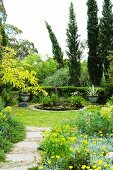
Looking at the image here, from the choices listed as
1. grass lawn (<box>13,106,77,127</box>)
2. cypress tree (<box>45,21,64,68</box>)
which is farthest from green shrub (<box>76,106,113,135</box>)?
cypress tree (<box>45,21,64,68</box>)

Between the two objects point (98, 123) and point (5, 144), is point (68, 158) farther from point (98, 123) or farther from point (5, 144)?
point (98, 123)

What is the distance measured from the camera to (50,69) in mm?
26203

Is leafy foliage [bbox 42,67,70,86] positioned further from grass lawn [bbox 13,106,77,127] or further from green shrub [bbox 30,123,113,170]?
green shrub [bbox 30,123,113,170]

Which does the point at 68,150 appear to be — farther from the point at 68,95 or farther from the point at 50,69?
the point at 50,69

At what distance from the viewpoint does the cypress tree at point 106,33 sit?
22734 mm

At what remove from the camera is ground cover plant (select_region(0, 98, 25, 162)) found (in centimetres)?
785

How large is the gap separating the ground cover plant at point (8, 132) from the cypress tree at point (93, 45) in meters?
13.3

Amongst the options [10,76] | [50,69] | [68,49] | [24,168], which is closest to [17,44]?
[50,69]

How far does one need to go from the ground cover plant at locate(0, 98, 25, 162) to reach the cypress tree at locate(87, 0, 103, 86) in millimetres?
13312

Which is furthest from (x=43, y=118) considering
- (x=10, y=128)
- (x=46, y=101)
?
(x=10, y=128)

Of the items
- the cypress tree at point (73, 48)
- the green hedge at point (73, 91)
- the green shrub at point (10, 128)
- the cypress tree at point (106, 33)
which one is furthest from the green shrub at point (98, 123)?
the cypress tree at point (73, 48)

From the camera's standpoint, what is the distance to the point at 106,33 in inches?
898

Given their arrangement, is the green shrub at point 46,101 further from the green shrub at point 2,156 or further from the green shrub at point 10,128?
the green shrub at point 2,156

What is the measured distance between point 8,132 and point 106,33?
48.4 feet
